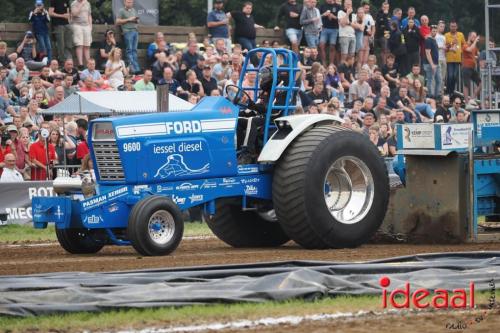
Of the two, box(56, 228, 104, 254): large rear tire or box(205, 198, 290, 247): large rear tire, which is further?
A: box(205, 198, 290, 247): large rear tire

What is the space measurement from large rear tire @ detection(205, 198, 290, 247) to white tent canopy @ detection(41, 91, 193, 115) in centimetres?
602

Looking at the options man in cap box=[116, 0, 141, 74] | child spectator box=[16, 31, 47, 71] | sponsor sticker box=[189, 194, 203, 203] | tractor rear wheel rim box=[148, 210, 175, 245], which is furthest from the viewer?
man in cap box=[116, 0, 141, 74]

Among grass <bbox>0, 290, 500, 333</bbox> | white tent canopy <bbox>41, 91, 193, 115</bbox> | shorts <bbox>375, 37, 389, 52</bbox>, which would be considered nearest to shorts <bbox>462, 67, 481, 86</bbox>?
shorts <bbox>375, 37, 389, 52</bbox>

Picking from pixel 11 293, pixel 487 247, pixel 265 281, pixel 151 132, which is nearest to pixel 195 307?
pixel 265 281

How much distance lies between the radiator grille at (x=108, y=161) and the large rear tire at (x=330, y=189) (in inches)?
68.0

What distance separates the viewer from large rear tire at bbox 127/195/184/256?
1279cm

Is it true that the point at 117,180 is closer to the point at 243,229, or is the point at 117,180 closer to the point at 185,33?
the point at 243,229

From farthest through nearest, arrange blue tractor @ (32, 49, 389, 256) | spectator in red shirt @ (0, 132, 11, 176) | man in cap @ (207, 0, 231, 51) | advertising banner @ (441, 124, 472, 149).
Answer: man in cap @ (207, 0, 231, 51), spectator in red shirt @ (0, 132, 11, 176), advertising banner @ (441, 124, 472, 149), blue tractor @ (32, 49, 389, 256)

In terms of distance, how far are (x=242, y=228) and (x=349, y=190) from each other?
4.57 ft

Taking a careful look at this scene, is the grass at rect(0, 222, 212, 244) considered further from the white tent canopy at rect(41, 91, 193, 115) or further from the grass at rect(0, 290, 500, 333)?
the grass at rect(0, 290, 500, 333)

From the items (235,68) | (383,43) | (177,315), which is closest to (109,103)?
(235,68)

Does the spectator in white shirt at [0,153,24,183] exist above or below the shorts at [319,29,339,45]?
below

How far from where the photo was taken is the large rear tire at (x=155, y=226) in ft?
42.0

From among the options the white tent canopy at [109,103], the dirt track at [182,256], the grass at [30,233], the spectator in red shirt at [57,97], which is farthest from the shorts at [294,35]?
the dirt track at [182,256]
